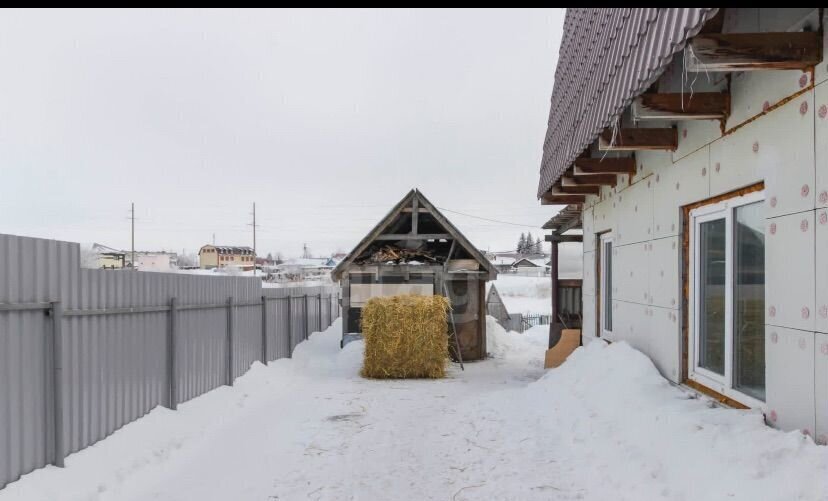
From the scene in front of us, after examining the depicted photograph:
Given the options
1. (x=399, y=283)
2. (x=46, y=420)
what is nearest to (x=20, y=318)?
(x=46, y=420)

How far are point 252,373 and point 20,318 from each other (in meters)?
5.44

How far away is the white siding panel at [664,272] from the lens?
5438mm

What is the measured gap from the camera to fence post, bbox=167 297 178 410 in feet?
21.4

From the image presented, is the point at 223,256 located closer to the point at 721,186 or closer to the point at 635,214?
the point at 635,214

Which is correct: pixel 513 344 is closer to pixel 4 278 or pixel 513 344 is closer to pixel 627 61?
pixel 627 61

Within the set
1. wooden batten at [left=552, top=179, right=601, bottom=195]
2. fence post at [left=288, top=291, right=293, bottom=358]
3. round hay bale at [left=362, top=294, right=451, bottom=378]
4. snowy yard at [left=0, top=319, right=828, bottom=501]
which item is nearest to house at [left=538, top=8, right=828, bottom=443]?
snowy yard at [left=0, top=319, right=828, bottom=501]

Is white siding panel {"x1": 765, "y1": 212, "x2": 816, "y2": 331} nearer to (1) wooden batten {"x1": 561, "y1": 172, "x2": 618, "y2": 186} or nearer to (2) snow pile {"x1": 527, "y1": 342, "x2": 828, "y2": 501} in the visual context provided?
(2) snow pile {"x1": 527, "y1": 342, "x2": 828, "y2": 501}

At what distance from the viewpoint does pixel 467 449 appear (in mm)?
5895

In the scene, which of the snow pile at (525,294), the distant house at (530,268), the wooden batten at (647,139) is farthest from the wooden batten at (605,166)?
the distant house at (530,268)

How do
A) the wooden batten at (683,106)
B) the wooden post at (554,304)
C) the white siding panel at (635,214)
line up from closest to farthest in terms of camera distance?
the wooden batten at (683,106) → the white siding panel at (635,214) → the wooden post at (554,304)

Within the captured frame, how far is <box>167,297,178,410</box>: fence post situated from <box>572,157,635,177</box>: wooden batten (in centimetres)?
526

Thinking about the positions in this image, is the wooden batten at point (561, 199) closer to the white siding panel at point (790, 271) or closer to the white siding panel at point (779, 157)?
the white siding panel at point (779, 157)

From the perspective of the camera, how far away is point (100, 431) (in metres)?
5.09

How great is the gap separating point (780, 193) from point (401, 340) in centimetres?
796
